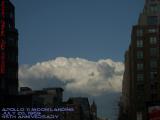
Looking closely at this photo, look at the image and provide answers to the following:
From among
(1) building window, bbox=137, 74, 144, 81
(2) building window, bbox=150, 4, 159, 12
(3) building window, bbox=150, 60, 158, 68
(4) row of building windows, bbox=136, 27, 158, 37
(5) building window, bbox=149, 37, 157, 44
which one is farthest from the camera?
(2) building window, bbox=150, 4, 159, 12

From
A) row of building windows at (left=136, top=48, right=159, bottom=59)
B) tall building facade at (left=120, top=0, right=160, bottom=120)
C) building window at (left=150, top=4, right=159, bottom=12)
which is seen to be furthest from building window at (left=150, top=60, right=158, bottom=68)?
building window at (left=150, top=4, right=159, bottom=12)

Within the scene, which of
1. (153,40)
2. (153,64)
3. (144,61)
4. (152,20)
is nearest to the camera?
(153,40)

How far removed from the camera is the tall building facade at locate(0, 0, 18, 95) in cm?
11249

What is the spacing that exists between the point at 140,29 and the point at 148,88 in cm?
1857

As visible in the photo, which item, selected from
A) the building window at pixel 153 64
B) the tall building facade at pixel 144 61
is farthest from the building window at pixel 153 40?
the building window at pixel 153 64

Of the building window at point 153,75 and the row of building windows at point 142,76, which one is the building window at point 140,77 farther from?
the building window at point 153,75

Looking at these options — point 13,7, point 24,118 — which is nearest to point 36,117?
point 24,118

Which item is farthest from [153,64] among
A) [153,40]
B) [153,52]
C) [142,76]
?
[153,40]

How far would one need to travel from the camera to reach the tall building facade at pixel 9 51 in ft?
369

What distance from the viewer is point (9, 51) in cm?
11725

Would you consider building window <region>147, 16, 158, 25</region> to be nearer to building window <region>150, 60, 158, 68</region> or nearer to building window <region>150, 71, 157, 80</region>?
building window <region>150, 60, 158, 68</region>

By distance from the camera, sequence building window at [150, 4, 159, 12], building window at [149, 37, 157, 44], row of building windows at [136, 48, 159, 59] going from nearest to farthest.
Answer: building window at [149, 37, 157, 44] → row of building windows at [136, 48, 159, 59] → building window at [150, 4, 159, 12]

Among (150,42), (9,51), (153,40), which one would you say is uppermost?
(153,40)

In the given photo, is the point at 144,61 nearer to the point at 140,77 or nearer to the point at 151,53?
the point at 151,53
